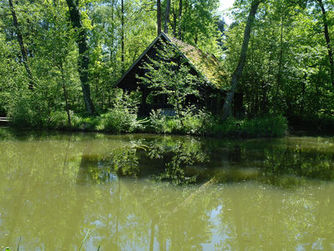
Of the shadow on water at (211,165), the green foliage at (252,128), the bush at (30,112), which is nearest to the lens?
the shadow on water at (211,165)

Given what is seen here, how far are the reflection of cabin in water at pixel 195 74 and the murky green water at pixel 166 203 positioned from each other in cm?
908

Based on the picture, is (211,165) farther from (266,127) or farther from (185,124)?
(266,127)

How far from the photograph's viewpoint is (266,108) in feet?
65.6

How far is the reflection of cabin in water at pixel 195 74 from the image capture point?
55.3ft

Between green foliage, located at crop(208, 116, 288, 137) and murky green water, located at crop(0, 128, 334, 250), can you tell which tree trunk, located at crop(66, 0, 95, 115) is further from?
murky green water, located at crop(0, 128, 334, 250)

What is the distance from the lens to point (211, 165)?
25.5ft

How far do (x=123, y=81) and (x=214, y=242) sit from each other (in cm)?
1839

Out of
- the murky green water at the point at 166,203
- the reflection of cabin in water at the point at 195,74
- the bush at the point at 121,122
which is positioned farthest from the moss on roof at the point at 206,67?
the murky green water at the point at 166,203

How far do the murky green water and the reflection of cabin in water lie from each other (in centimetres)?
908

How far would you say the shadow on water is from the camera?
6.42 m

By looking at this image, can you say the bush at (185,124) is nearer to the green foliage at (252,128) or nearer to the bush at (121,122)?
the green foliage at (252,128)

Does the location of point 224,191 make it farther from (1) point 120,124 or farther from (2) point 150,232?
(1) point 120,124

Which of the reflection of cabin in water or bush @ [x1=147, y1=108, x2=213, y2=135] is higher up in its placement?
the reflection of cabin in water

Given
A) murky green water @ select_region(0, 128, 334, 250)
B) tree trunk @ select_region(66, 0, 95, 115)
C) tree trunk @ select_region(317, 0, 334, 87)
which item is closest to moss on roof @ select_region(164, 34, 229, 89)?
tree trunk @ select_region(66, 0, 95, 115)
